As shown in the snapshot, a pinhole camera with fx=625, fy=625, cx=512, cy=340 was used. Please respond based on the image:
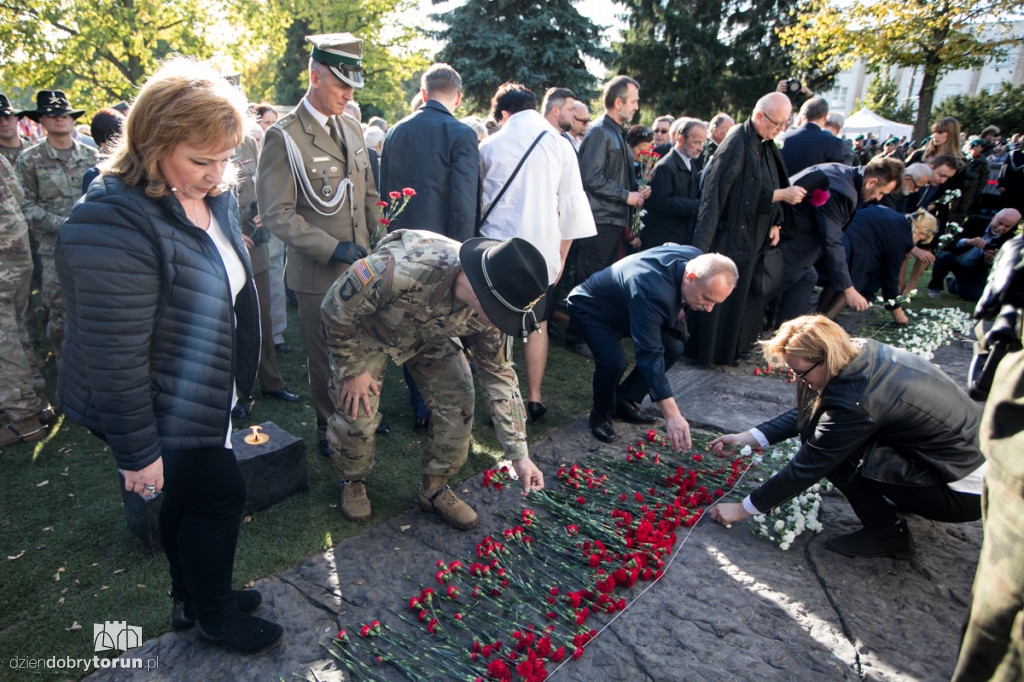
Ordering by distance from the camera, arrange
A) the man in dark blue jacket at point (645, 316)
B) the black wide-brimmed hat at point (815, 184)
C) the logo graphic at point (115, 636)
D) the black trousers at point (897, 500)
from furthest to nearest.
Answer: the black wide-brimmed hat at point (815, 184), the man in dark blue jacket at point (645, 316), the black trousers at point (897, 500), the logo graphic at point (115, 636)

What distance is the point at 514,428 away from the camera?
9.20 feet

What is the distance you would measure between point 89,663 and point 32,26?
37.4 feet

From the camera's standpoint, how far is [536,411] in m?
4.48

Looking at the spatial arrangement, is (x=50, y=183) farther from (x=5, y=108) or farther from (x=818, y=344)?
(x=818, y=344)

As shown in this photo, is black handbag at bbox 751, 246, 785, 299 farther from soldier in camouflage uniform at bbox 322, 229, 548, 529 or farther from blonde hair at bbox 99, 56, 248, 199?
blonde hair at bbox 99, 56, 248, 199

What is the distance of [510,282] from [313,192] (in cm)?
176

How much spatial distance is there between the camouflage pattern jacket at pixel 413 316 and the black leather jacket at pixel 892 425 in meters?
1.32

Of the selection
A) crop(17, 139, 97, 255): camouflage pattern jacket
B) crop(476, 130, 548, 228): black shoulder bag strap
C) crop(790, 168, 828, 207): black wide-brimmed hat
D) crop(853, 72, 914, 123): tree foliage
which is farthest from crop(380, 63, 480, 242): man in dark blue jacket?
crop(853, 72, 914, 123): tree foliage

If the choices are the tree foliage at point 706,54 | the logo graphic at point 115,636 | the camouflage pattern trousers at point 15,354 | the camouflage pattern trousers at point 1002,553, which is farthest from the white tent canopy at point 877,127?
the logo graphic at point 115,636

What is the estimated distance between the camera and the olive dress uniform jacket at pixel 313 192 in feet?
11.0

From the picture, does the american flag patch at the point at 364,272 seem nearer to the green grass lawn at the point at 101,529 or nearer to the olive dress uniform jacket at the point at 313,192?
the olive dress uniform jacket at the point at 313,192

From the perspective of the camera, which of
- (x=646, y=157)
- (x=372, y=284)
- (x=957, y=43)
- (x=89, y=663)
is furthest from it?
(x=957, y=43)

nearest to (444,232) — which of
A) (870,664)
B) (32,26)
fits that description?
(870,664)

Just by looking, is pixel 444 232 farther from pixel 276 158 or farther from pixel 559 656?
pixel 559 656
